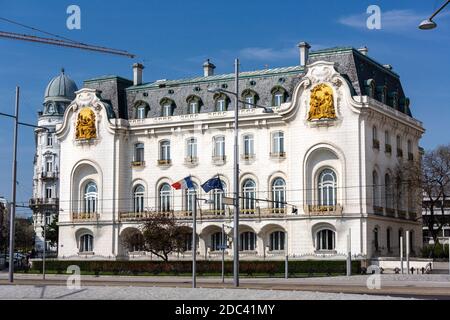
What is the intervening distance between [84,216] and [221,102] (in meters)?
19.1

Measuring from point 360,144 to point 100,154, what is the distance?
2834 cm

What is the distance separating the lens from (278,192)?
79.8 meters

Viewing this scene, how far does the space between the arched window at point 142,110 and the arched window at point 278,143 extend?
15.1 meters

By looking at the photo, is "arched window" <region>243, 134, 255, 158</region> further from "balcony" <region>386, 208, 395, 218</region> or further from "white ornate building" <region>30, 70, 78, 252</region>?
"white ornate building" <region>30, 70, 78, 252</region>

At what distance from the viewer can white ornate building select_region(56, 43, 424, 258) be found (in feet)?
246

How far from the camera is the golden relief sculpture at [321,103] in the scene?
2953 inches

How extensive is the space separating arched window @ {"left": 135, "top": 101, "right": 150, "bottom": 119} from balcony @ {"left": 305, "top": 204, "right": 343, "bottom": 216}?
21.8 meters

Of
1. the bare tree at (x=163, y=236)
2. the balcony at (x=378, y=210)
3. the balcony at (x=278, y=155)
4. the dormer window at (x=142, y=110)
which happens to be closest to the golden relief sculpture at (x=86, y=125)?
the dormer window at (x=142, y=110)

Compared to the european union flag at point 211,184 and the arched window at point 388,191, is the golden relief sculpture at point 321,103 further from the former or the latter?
the european union flag at point 211,184

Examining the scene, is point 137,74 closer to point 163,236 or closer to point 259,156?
point 259,156

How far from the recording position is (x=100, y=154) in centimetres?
8756

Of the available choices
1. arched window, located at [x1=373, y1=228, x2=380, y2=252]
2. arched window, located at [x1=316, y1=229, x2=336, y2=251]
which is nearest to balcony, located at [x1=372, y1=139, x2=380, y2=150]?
arched window, located at [x1=373, y1=228, x2=380, y2=252]

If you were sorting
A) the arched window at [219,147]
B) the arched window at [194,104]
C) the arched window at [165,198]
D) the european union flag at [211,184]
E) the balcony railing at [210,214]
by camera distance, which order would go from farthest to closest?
the arched window at [165,198], the arched window at [194,104], the arched window at [219,147], the balcony railing at [210,214], the european union flag at [211,184]
